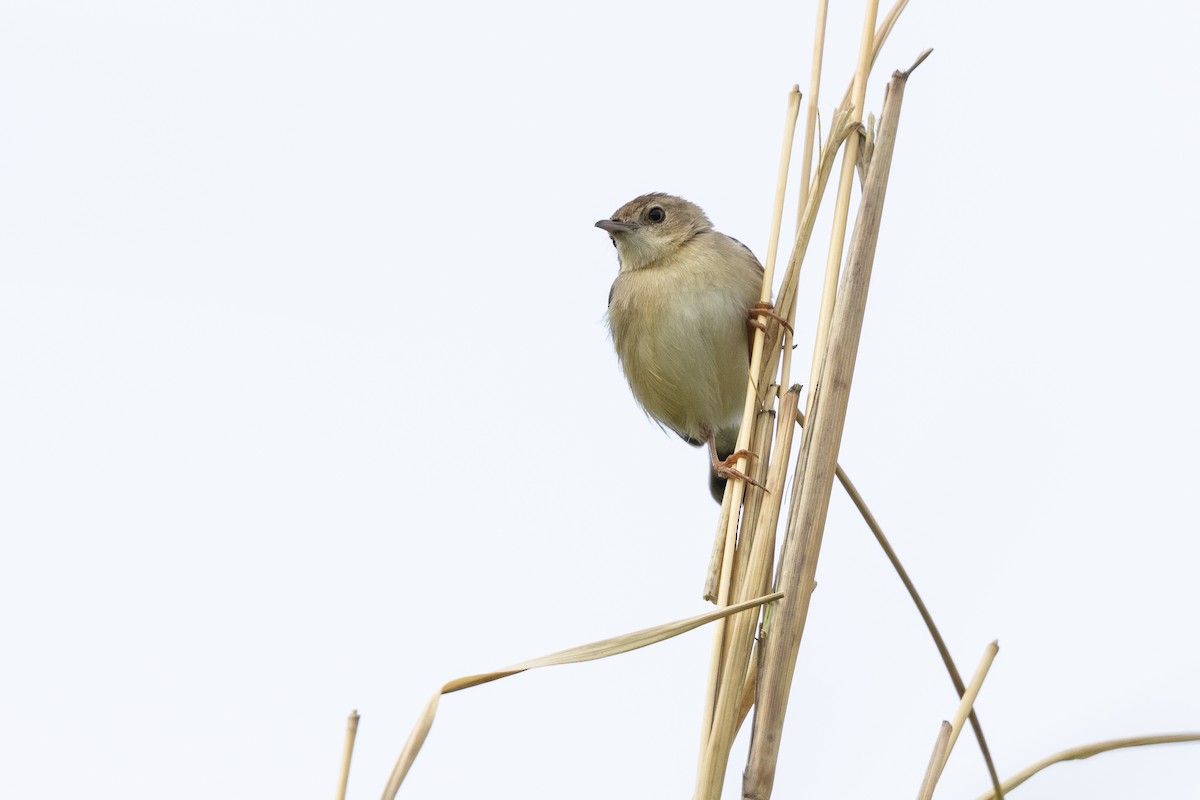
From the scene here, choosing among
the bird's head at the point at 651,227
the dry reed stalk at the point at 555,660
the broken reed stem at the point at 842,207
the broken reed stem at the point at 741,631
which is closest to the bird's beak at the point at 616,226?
the bird's head at the point at 651,227

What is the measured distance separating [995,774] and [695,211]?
3.48 metres

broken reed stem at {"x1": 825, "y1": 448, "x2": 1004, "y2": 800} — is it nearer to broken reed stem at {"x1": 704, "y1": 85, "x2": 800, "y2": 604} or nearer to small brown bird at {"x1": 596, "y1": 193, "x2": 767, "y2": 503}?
broken reed stem at {"x1": 704, "y1": 85, "x2": 800, "y2": 604}

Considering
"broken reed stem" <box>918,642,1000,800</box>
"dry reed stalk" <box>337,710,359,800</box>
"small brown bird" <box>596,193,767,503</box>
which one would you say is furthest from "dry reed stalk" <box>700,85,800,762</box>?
"small brown bird" <box>596,193,767,503</box>

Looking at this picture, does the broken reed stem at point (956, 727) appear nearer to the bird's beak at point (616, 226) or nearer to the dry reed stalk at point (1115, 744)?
the dry reed stalk at point (1115, 744)

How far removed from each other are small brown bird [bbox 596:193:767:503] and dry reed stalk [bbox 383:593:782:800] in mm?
2317

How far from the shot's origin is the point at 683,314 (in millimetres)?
4227

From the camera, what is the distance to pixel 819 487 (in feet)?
6.49

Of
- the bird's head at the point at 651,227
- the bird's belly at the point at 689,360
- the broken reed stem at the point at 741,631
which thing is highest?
the bird's head at the point at 651,227

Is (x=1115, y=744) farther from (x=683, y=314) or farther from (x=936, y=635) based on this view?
(x=683, y=314)

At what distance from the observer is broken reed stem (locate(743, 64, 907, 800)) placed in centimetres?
186

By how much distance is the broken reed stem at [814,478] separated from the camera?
186 cm

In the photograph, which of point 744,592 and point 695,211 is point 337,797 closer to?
point 744,592

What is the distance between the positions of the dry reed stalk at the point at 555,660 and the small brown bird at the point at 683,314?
2.32 meters

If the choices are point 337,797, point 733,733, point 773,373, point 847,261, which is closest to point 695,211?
point 773,373
